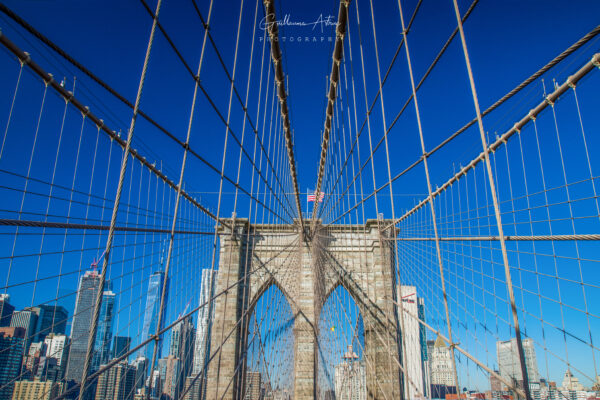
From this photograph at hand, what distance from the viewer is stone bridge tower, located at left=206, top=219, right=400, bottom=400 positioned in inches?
408

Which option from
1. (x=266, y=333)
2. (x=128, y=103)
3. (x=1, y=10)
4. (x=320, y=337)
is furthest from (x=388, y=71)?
(x=320, y=337)

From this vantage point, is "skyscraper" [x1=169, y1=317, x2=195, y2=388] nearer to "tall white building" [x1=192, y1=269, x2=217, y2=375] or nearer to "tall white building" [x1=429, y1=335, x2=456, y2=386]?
"tall white building" [x1=192, y1=269, x2=217, y2=375]

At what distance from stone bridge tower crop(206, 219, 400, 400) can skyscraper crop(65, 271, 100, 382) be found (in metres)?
3.72

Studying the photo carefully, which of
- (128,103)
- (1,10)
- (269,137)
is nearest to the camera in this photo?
(1,10)

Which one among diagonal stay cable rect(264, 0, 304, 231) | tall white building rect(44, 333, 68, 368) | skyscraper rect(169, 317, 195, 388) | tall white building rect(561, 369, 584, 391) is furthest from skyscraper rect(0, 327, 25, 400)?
tall white building rect(561, 369, 584, 391)

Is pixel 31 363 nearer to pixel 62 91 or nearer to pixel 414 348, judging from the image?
pixel 62 91

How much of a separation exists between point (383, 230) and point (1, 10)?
910cm

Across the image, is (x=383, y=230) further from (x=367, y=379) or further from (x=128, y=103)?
(x=128, y=103)

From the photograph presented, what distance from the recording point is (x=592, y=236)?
349 cm

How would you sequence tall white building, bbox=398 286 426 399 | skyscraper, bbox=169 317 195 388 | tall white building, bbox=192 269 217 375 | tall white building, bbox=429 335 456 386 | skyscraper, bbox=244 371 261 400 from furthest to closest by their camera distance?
tall white building, bbox=398 286 426 399 < skyscraper, bbox=244 371 261 400 < skyscraper, bbox=169 317 195 388 < tall white building, bbox=429 335 456 386 < tall white building, bbox=192 269 217 375

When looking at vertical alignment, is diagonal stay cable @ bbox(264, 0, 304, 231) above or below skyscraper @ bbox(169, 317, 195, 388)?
above

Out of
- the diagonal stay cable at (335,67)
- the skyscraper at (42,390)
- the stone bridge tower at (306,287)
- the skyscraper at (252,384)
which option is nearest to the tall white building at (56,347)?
the skyscraper at (42,390)

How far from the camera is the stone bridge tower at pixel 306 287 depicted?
34.0ft

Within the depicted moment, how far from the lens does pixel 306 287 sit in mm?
11820
